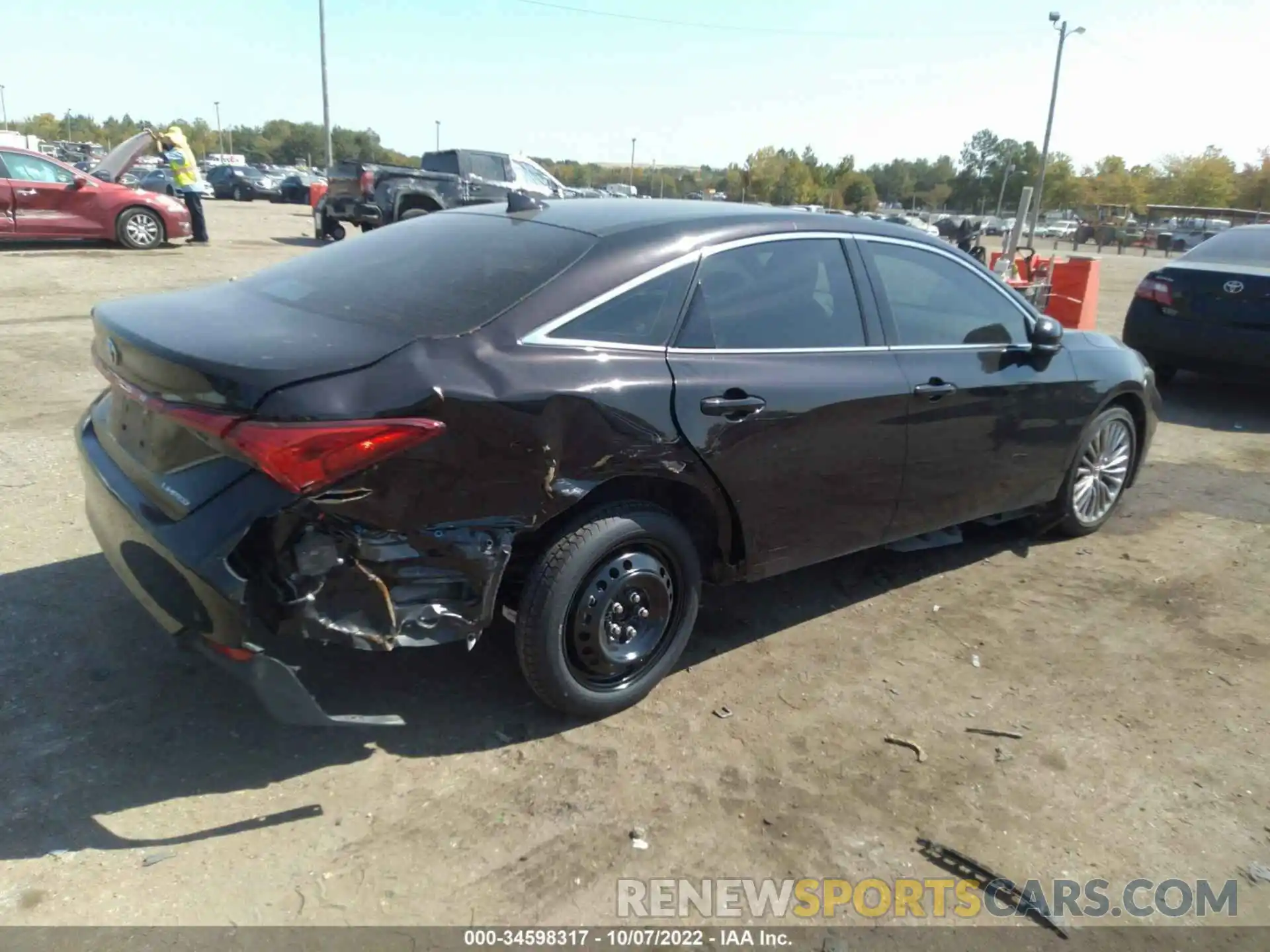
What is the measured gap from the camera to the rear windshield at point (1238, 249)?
8.23m

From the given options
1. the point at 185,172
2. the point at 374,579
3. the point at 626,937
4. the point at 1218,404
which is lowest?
the point at 626,937

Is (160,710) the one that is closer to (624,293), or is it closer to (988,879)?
(624,293)

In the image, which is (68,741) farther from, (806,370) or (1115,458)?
(1115,458)

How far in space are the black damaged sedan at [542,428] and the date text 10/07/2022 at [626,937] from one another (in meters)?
0.78

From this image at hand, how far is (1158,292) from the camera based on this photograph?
8.32 meters

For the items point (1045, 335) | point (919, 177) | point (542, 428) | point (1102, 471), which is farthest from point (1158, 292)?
A: point (919, 177)

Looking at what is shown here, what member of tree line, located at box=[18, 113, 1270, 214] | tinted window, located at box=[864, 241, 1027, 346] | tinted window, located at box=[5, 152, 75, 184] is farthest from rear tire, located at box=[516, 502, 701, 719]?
tree line, located at box=[18, 113, 1270, 214]

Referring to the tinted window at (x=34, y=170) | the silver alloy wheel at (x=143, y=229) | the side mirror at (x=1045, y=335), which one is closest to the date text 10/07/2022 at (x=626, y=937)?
the side mirror at (x=1045, y=335)

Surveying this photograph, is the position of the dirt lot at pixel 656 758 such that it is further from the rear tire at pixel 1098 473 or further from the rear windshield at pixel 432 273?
the rear windshield at pixel 432 273

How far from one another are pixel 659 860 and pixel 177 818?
1382 millimetres

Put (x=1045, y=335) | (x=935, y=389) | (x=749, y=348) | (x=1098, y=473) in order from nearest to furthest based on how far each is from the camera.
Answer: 1. (x=749, y=348)
2. (x=935, y=389)
3. (x=1045, y=335)
4. (x=1098, y=473)

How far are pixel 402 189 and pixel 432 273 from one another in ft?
49.5

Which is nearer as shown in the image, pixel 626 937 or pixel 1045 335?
pixel 626 937

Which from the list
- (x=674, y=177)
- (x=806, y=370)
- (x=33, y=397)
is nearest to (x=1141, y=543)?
(x=806, y=370)
